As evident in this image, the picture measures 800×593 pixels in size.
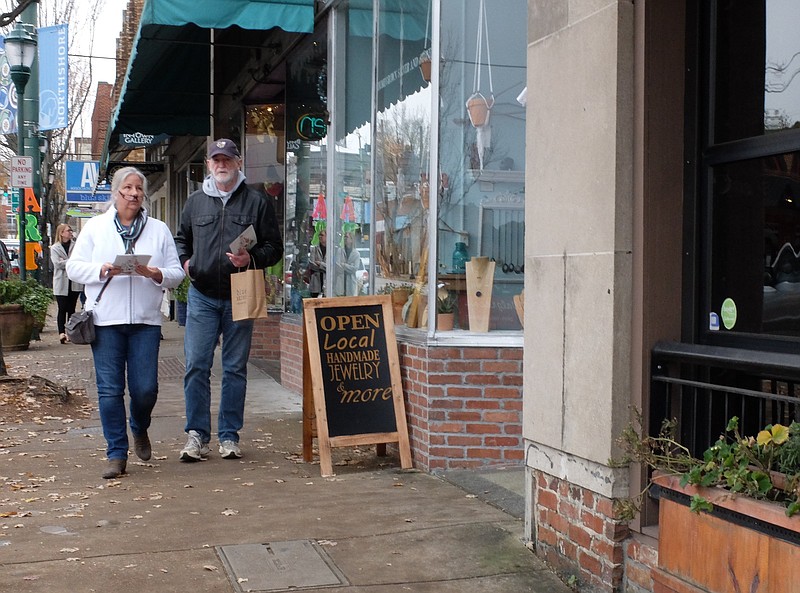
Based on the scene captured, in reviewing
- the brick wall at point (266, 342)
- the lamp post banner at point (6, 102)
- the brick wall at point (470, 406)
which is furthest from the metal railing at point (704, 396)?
the lamp post banner at point (6, 102)

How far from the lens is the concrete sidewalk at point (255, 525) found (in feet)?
13.8

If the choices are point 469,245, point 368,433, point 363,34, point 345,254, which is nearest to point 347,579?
point 368,433

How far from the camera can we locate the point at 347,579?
420 centimetres

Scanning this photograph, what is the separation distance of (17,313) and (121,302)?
9.37 metres

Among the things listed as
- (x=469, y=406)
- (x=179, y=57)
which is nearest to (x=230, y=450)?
(x=469, y=406)

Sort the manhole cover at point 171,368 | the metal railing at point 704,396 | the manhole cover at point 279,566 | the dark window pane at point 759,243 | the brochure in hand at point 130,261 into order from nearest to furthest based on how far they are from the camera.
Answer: the dark window pane at point 759,243 → the metal railing at point 704,396 → the manhole cover at point 279,566 → the brochure in hand at point 130,261 → the manhole cover at point 171,368

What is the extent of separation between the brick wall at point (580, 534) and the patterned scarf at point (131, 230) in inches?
122

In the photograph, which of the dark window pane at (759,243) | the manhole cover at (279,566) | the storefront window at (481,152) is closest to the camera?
the dark window pane at (759,243)

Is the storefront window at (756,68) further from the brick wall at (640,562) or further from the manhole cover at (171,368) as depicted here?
the manhole cover at (171,368)

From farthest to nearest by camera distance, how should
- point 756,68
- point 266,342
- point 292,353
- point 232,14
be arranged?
point 266,342 → point 292,353 → point 232,14 → point 756,68

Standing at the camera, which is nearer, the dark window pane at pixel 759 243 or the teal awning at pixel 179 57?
the dark window pane at pixel 759 243

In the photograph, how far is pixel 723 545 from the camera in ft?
10.5

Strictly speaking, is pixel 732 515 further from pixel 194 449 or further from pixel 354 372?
pixel 194 449

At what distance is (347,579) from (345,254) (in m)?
4.34
